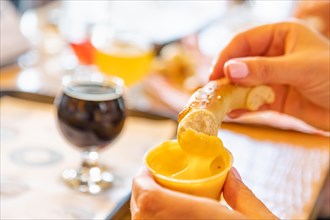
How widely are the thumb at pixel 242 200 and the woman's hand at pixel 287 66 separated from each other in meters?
0.32

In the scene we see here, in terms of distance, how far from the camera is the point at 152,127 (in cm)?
156

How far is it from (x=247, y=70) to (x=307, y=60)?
0.65 feet

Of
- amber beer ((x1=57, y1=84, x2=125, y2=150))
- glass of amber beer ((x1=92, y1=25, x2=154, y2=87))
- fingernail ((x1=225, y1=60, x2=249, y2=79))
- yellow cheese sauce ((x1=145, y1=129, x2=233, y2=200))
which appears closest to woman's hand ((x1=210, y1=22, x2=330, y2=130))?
fingernail ((x1=225, y1=60, x2=249, y2=79))

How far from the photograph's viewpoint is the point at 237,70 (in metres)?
1.12

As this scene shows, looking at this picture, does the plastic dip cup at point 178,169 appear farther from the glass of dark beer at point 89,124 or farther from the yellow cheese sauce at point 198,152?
the glass of dark beer at point 89,124

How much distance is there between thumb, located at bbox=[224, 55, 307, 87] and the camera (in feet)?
3.67

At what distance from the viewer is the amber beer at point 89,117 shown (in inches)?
48.5

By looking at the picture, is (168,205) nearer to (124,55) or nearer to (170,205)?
(170,205)

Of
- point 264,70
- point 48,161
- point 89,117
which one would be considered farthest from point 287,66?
point 48,161

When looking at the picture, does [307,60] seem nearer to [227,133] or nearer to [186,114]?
[227,133]

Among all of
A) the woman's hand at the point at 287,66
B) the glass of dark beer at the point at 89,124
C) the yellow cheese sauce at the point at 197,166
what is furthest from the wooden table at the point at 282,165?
the yellow cheese sauce at the point at 197,166

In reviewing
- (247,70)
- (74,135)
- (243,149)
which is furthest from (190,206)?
(243,149)

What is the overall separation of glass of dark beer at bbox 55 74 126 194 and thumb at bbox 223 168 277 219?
44 cm

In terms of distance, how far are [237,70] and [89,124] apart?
324 mm
